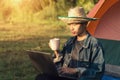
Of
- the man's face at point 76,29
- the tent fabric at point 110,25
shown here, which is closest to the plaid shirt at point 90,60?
the man's face at point 76,29

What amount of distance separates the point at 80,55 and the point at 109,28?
12.2 feet

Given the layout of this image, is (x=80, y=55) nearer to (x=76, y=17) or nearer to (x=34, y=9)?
(x=76, y=17)

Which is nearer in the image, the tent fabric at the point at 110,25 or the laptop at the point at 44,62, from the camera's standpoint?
the laptop at the point at 44,62

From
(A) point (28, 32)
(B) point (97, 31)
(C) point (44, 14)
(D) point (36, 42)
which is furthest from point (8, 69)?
(C) point (44, 14)

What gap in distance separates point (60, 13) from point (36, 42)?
5284mm

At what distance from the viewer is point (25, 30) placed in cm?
1335

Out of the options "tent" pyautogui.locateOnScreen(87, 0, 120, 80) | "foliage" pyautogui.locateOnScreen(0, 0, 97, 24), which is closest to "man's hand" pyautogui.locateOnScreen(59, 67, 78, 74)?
"tent" pyautogui.locateOnScreen(87, 0, 120, 80)

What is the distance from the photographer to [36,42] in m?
11.1

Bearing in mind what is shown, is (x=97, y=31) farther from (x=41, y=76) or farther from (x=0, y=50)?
(x=41, y=76)

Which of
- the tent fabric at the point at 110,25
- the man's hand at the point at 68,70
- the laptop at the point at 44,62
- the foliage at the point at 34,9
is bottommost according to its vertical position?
the man's hand at the point at 68,70

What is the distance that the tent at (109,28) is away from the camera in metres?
7.05

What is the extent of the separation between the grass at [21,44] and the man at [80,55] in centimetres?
349

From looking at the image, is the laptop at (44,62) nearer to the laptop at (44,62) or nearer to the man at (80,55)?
the laptop at (44,62)

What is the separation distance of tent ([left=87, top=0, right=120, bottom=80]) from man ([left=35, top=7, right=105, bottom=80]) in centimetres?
310
